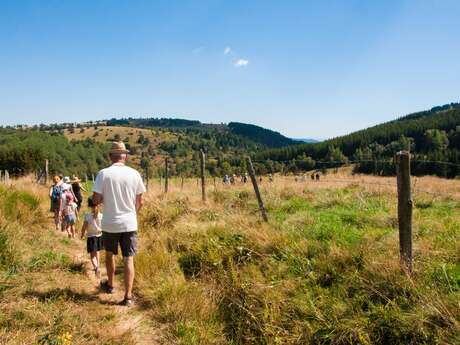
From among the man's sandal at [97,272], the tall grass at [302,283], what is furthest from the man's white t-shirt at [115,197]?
the man's sandal at [97,272]

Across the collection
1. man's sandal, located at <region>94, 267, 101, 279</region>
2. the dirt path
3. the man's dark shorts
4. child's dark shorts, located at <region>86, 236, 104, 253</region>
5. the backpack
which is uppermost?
the backpack

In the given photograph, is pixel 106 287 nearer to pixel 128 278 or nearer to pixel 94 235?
pixel 128 278

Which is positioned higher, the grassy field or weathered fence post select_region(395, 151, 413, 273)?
weathered fence post select_region(395, 151, 413, 273)

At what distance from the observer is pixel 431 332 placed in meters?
2.92

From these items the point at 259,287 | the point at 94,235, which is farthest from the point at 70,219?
the point at 259,287

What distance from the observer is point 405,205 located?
3.87 metres

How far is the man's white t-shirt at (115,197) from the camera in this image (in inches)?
169

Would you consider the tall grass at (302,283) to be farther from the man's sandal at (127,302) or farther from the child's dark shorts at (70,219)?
the child's dark shorts at (70,219)

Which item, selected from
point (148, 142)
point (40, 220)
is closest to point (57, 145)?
point (148, 142)

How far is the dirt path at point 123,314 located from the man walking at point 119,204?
7.1 inches

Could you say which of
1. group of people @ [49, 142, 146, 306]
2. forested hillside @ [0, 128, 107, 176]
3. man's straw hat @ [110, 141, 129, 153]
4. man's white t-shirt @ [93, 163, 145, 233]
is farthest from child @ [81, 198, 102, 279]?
forested hillside @ [0, 128, 107, 176]

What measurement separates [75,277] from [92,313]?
133cm

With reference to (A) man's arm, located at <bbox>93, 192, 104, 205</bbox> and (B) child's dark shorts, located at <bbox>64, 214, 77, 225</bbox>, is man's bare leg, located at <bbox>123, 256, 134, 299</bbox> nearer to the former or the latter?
(A) man's arm, located at <bbox>93, 192, 104, 205</bbox>

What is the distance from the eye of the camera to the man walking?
4.30 meters
